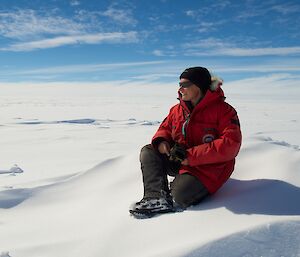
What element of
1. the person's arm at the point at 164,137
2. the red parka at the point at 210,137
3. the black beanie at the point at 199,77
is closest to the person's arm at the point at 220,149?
the red parka at the point at 210,137

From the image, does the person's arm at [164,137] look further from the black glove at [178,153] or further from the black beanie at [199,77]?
the black beanie at [199,77]

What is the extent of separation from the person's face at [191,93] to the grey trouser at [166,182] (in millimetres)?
480

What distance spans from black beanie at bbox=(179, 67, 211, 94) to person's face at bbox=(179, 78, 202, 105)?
0.03 meters

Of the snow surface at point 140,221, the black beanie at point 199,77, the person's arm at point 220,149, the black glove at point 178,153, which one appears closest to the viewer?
the snow surface at point 140,221

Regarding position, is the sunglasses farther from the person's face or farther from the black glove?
the black glove

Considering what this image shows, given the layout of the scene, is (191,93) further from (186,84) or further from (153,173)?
(153,173)

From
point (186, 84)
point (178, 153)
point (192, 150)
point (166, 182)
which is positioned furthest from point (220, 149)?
point (186, 84)

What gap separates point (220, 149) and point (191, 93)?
533 mm

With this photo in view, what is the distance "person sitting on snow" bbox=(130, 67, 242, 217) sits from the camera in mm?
2543

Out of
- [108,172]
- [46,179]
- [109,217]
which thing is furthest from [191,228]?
[46,179]

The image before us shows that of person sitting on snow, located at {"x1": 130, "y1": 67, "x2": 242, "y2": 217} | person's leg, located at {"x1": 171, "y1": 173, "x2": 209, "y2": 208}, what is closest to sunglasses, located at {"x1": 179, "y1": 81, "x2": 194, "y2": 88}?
person sitting on snow, located at {"x1": 130, "y1": 67, "x2": 242, "y2": 217}

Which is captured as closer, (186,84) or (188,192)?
(188,192)

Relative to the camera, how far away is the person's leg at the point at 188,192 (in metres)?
2.55

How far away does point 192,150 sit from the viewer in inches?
103
